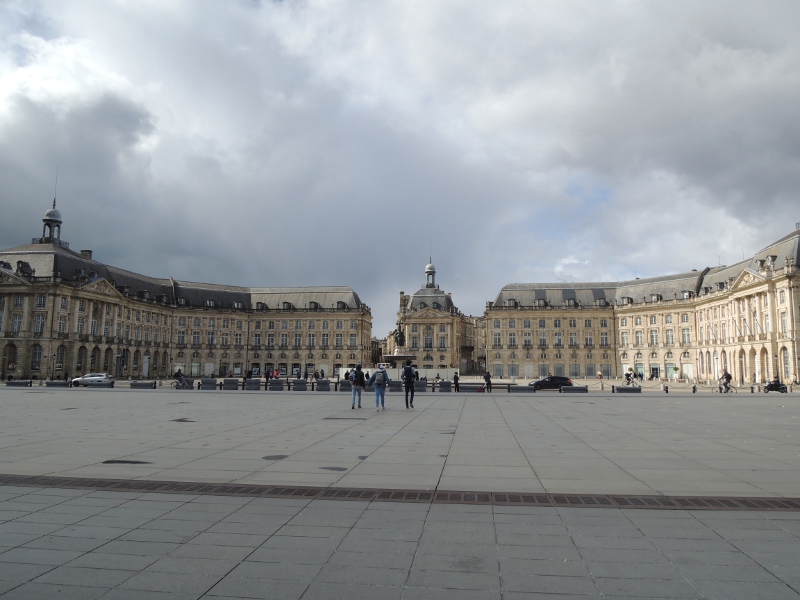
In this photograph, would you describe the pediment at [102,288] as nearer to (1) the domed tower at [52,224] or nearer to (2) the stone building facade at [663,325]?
(1) the domed tower at [52,224]

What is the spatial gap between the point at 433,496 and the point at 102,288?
84.2 meters

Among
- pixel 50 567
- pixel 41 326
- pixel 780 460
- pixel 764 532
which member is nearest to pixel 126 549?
pixel 50 567

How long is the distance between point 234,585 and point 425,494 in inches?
162

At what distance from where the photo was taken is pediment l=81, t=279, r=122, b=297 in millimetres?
78125

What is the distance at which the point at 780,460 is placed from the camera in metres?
11.9

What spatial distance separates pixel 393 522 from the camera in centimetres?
722

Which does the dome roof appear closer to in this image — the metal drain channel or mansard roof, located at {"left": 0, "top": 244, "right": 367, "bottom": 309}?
mansard roof, located at {"left": 0, "top": 244, "right": 367, "bottom": 309}

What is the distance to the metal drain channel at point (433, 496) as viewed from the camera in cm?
816

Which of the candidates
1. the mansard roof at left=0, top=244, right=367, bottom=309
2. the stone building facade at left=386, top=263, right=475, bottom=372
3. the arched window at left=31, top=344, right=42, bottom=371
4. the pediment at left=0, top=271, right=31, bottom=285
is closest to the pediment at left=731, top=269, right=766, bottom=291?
the stone building facade at left=386, top=263, right=475, bottom=372

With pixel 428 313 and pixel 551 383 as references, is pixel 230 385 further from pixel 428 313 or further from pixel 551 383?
pixel 428 313

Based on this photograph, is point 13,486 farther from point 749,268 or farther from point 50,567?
point 749,268

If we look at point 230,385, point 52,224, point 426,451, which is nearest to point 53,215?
point 52,224

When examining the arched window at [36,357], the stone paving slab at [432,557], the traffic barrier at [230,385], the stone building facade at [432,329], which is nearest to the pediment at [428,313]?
the stone building facade at [432,329]

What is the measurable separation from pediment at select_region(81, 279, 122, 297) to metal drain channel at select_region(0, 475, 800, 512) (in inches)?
3055
